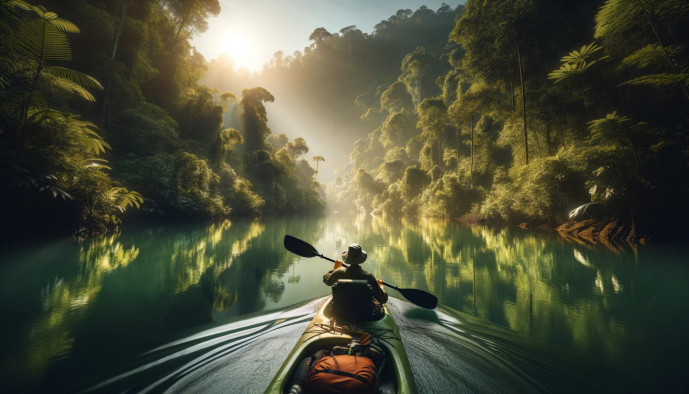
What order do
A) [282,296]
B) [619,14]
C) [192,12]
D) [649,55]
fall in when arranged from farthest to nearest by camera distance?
[192,12] → [649,55] → [619,14] → [282,296]

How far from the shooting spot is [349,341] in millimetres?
2469

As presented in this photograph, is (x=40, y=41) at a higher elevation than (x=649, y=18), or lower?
lower

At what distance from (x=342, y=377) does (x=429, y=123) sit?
29380 millimetres

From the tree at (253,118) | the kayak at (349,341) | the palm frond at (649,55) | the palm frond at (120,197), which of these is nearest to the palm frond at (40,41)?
the palm frond at (120,197)

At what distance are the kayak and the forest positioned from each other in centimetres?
997

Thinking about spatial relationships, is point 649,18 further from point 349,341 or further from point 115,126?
point 115,126

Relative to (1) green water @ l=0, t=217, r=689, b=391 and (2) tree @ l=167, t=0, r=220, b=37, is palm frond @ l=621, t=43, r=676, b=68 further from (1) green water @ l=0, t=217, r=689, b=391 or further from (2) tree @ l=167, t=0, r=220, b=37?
(2) tree @ l=167, t=0, r=220, b=37

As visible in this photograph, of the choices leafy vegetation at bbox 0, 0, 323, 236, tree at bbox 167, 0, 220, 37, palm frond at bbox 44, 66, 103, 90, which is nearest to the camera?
leafy vegetation at bbox 0, 0, 323, 236

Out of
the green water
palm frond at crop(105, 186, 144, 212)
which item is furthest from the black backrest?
palm frond at crop(105, 186, 144, 212)

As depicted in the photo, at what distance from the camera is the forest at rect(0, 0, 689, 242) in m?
8.53

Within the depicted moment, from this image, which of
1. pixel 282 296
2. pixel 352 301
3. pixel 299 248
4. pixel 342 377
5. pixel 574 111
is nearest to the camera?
pixel 342 377

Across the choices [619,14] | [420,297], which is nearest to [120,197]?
[420,297]

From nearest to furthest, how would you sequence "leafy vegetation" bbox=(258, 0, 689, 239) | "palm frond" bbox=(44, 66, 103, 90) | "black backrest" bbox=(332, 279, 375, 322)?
"black backrest" bbox=(332, 279, 375, 322), "palm frond" bbox=(44, 66, 103, 90), "leafy vegetation" bbox=(258, 0, 689, 239)

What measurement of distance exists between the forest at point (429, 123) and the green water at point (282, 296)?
235 centimetres
